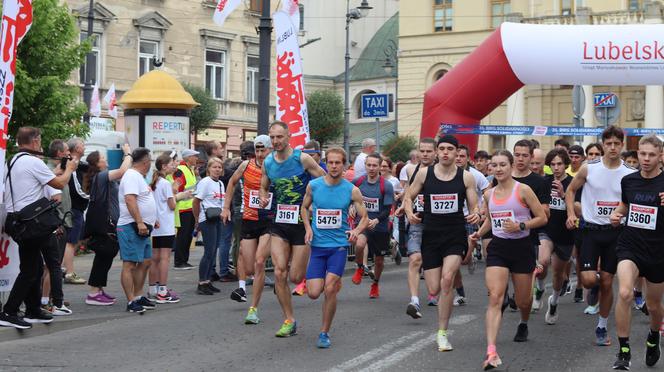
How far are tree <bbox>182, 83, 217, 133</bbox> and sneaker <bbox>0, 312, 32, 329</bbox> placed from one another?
3029cm

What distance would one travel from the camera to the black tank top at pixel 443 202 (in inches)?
389

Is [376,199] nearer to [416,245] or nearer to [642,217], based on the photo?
[416,245]

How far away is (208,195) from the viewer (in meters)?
14.7

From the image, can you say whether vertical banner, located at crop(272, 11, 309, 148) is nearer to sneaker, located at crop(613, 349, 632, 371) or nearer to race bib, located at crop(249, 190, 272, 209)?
race bib, located at crop(249, 190, 272, 209)

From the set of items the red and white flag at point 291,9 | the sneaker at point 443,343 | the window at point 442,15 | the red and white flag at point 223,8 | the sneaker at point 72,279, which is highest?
the window at point 442,15

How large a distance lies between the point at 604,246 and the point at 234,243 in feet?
22.4

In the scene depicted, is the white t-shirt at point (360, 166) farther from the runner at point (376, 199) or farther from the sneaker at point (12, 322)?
the sneaker at point (12, 322)

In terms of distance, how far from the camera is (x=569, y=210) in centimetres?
1062

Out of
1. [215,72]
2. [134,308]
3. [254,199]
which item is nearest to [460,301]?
[254,199]

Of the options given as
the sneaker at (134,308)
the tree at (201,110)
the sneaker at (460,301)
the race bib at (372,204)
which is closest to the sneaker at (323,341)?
the sneaker at (134,308)

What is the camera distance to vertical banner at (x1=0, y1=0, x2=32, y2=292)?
10578 millimetres

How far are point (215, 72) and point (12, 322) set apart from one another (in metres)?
33.9

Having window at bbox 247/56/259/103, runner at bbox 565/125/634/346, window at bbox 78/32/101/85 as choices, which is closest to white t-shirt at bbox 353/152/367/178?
runner at bbox 565/125/634/346

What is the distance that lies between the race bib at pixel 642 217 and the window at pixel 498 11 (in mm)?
45002
